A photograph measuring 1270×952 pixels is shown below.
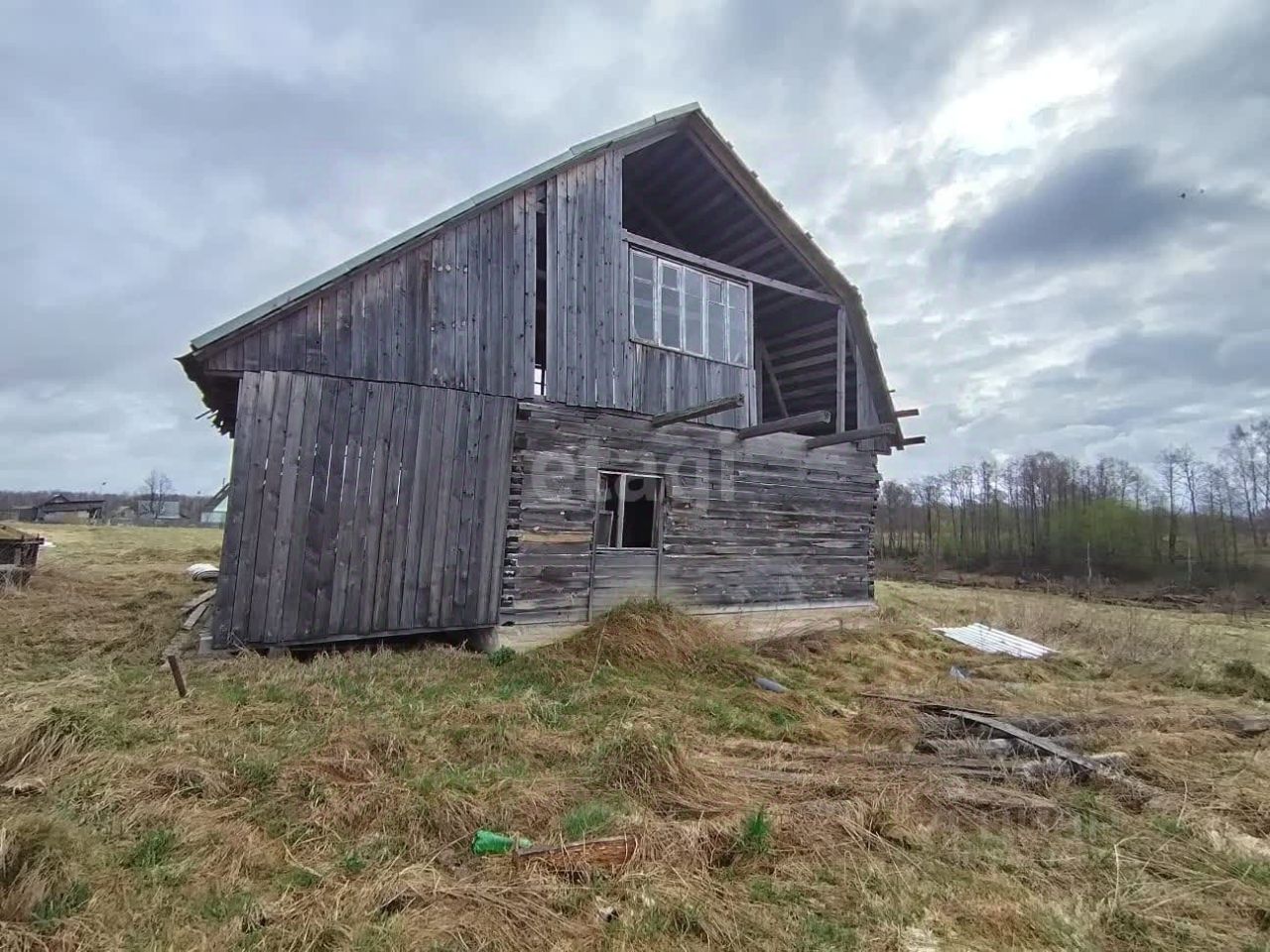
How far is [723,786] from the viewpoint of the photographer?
4484 mm

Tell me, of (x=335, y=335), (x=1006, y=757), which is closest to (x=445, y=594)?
(x=335, y=335)

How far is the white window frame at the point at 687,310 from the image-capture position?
10508 mm

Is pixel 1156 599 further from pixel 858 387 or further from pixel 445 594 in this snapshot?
pixel 445 594

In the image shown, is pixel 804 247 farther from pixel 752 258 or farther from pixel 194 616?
pixel 194 616

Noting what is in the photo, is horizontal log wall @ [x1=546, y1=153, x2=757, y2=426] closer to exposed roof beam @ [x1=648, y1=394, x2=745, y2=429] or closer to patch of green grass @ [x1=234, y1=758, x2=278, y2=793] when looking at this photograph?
exposed roof beam @ [x1=648, y1=394, x2=745, y2=429]

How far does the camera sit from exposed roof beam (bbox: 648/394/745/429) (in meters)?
9.00

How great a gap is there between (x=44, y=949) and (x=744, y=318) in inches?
445

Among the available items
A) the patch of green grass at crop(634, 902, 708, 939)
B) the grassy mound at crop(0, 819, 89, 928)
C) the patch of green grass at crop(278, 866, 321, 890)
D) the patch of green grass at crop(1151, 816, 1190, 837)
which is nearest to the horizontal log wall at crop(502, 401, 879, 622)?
the patch of green grass at crop(278, 866, 321, 890)

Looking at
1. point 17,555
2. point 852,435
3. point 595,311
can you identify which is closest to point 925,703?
point 852,435

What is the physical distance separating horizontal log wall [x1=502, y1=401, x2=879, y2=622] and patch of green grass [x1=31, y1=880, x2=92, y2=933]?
6230 mm

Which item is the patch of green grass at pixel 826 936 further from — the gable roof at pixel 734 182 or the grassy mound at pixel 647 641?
the gable roof at pixel 734 182

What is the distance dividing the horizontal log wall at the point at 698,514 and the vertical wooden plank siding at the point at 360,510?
49 cm

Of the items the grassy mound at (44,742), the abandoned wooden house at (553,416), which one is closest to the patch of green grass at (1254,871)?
the abandoned wooden house at (553,416)

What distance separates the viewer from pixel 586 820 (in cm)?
386
